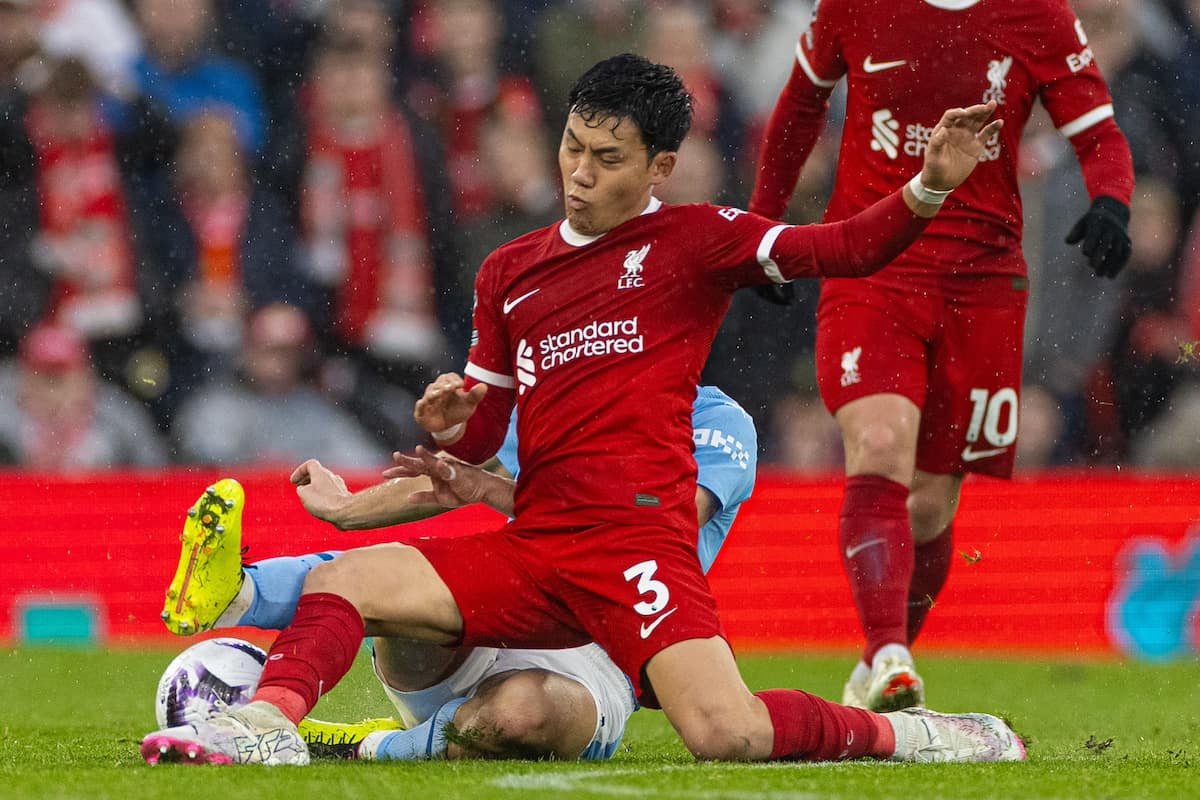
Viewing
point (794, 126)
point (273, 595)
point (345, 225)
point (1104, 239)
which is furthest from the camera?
point (345, 225)

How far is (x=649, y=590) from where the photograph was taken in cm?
440

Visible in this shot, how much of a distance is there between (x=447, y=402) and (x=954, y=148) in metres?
1.31

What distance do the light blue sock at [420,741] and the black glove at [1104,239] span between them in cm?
236

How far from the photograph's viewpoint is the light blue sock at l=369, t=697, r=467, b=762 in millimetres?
4605

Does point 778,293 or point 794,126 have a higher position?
point 794,126

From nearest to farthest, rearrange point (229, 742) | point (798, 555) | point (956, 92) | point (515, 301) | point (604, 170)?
point (229, 742) < point (604, 170) < point (515, 301) < point (956, 92) < point (798, 555)

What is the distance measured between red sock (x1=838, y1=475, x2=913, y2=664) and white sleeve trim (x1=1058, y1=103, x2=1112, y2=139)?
133 centimetres

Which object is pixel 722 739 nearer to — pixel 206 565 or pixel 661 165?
pixel 206 565

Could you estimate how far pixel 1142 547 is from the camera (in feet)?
30.0

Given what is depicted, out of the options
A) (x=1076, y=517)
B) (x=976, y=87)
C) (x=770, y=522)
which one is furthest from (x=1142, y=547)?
(x=976, y=87)

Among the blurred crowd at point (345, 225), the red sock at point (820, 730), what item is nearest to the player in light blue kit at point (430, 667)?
the red sock at point (820, 730)

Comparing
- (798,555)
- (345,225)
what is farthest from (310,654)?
(345,225)

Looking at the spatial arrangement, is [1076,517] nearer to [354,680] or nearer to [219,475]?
[219,475]

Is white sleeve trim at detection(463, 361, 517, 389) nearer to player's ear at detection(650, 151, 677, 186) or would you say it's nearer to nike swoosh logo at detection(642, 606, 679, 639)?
player's ear at detection(650, 151, 677, 186)
